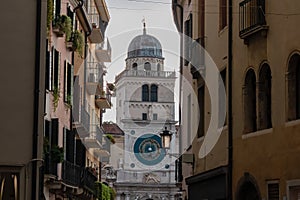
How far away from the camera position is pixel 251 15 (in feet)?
63.7

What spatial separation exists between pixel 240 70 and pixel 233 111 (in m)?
1.20

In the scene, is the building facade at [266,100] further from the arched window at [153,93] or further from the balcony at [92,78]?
the arched window at [153,93]

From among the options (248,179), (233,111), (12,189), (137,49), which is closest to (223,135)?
(233,111)

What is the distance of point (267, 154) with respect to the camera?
18.2 metres

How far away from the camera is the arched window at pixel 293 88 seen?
667 inches

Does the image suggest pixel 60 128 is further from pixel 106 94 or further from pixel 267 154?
pixel 106 94

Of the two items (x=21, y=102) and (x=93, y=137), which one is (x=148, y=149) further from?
(x=21, y=102)

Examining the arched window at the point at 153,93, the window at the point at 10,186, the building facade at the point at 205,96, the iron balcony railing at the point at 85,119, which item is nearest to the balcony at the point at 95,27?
the iron balcony railing at the point at 85,119

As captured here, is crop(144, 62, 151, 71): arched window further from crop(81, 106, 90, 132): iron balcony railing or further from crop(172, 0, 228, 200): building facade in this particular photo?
crop(172, 0, 228, 200): building facade

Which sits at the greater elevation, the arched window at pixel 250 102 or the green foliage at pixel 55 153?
the arched window at pixel 250 102

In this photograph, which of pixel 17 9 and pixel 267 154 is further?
pixel 17 9

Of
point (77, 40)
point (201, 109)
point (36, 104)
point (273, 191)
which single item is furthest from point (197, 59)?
point (273, 191)

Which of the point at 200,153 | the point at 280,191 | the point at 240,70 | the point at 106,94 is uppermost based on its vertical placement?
the point at 106,94

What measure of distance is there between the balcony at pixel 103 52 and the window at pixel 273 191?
89.4ft
